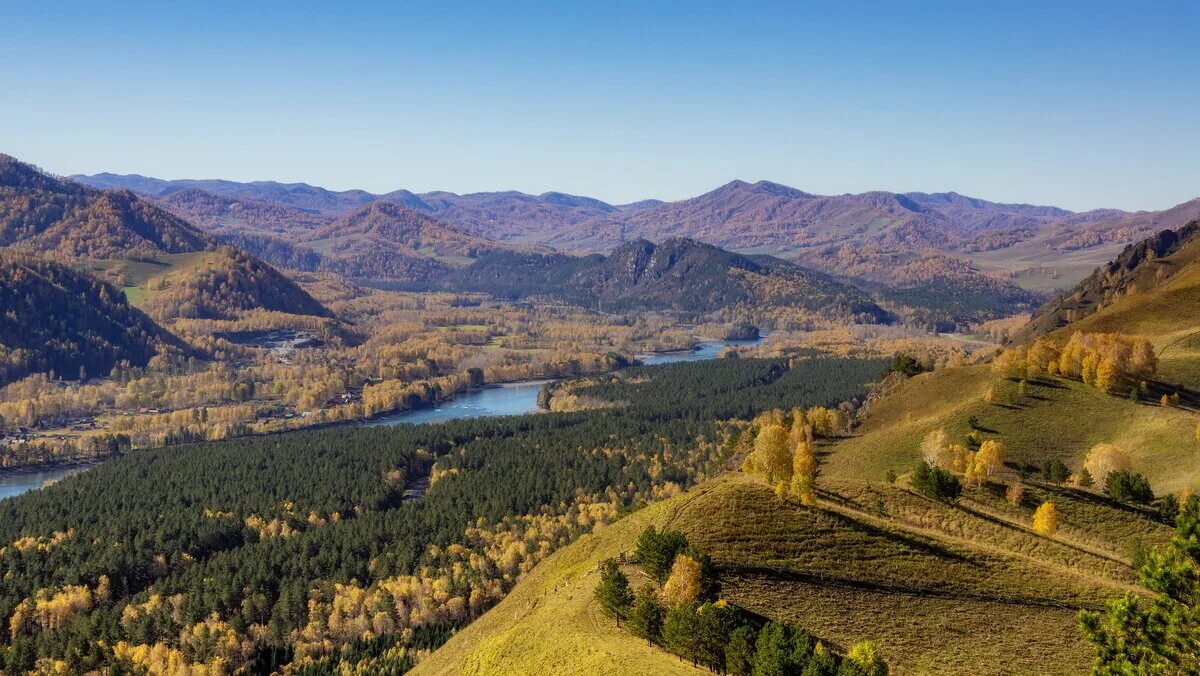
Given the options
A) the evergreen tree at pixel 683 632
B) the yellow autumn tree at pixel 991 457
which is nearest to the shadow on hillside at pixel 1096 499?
the yellow autumn tree at pixel 991 457

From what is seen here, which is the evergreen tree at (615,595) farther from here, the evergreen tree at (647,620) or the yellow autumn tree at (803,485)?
the yellow autumn tree at (803,485)

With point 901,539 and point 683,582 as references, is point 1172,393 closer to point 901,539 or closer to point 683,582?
point 901,539

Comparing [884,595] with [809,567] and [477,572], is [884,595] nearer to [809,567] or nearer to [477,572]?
[809,567]

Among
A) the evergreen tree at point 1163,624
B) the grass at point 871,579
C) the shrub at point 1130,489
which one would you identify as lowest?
the grass at point 871,579

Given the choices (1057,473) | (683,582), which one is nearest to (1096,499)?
(1057,473)

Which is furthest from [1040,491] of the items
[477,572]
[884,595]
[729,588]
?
[477,572]

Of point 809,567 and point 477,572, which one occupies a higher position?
point 809,567
